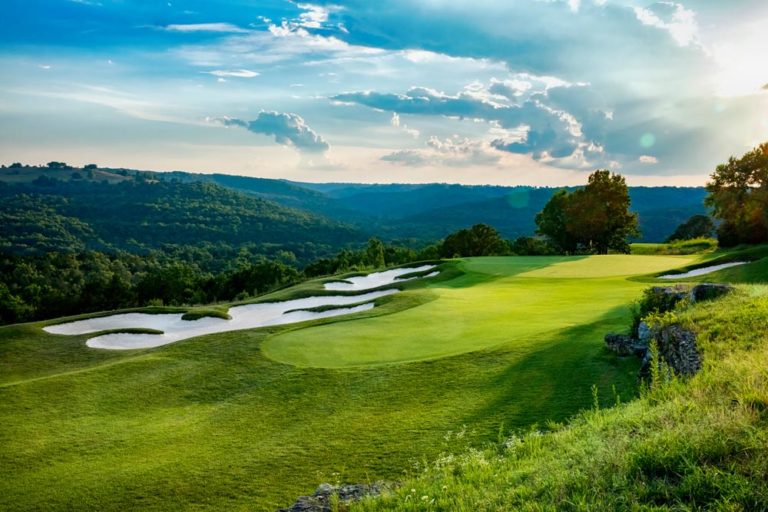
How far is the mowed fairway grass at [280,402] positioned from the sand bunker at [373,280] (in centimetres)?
1478

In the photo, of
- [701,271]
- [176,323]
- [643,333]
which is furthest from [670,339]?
[701,271]

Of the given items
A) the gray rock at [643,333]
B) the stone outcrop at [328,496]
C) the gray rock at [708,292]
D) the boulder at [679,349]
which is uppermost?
the gray rock at [708,292]

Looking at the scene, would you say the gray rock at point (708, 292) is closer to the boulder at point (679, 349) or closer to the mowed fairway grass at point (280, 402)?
the mowed fairway grass at point (280, 402)

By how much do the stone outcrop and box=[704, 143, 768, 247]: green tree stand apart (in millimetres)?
49951

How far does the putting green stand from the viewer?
14259 millimetres

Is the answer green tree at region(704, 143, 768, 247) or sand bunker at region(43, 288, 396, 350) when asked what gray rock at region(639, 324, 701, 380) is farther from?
green tree at region(704, 143, 768, 247)

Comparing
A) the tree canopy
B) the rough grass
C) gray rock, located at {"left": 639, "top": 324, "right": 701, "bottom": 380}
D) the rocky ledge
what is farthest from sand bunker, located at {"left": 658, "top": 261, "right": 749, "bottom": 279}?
the tree canopy

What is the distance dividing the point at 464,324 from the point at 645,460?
12.1m

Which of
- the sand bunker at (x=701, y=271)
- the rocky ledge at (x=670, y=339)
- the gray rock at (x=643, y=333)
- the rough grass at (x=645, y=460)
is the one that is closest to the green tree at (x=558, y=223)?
the sand bunker at (x=701, y=271)

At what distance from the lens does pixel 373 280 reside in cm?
3725

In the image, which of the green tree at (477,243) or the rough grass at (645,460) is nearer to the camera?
the rough grass at (645,460)

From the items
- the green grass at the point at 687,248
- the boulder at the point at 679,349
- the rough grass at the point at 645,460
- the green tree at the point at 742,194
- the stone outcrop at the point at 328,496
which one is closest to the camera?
the rough grass at the point at 645,460

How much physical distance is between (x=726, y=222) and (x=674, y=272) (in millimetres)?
24796

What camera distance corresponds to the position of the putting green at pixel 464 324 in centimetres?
1426
